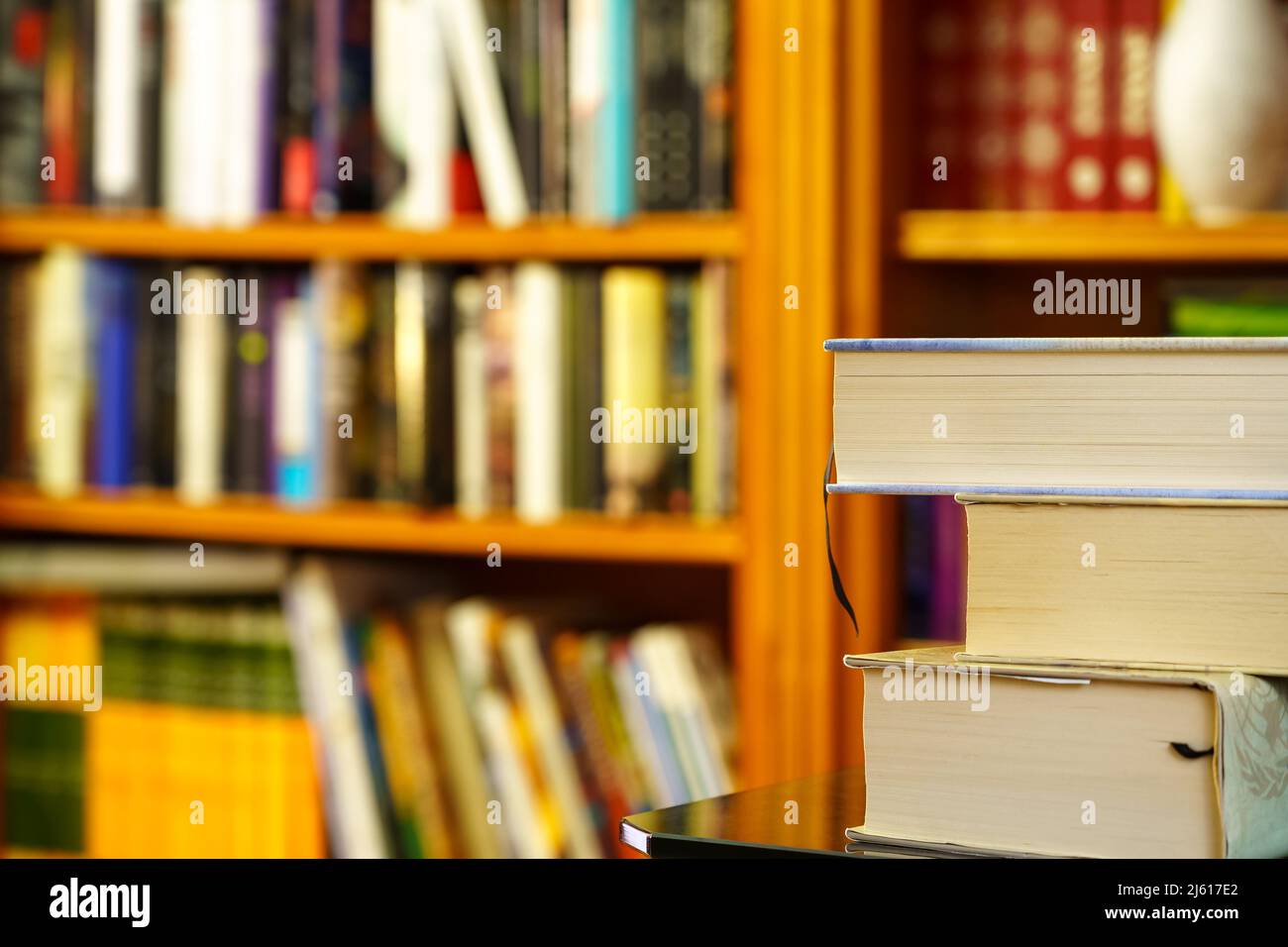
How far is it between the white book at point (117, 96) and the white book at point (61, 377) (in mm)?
94

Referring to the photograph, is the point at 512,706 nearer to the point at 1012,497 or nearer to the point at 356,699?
the point at 356,699

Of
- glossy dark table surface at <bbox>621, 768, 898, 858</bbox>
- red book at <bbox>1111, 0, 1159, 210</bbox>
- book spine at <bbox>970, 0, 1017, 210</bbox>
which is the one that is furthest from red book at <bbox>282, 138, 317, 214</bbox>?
glossy dark table surface at <bbox>621, 768, 898, 858</bbox>


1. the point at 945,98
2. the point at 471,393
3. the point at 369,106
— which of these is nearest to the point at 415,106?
the point at 369,106

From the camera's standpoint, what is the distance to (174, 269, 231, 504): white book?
1.75 m

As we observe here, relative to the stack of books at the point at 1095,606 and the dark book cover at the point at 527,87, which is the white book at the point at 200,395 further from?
the stack of books at the point at 1095,606

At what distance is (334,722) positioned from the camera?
1696mm

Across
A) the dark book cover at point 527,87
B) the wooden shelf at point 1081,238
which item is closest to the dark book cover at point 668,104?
the dark book cover at point 527,87

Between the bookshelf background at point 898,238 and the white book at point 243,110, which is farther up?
the white book at point 243,110

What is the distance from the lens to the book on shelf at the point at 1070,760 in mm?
669

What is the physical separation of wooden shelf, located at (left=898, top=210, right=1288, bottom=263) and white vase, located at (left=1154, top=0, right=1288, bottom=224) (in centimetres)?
2

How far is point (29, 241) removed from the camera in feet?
5.87

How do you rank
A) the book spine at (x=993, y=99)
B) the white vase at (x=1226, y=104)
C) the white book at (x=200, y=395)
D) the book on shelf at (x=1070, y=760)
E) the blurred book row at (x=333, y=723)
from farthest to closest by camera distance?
1. the white book at (x=200, y=395)
2. the blurred book row at (x=333, y=723)
3. the book spine at (x=993, y=99)
4. the white vase at (x=1226, y=104)
5. the book on shelf at (x=1070, y=760)

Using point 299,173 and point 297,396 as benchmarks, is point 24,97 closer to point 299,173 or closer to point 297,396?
point 299,173
